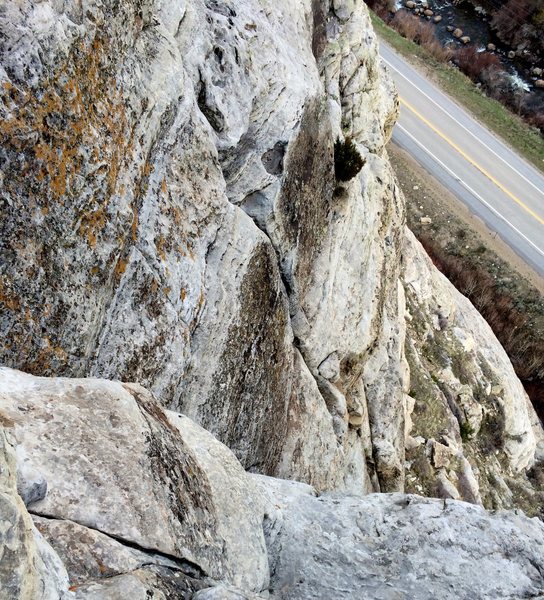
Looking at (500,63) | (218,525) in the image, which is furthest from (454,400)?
(500,63)

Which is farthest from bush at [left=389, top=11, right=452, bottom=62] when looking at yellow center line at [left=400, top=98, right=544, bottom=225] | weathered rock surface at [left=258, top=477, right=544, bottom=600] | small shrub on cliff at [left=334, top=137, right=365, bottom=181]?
weathered rock surface at [left=258, top=477, right=544, bottom=600]

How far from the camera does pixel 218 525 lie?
25.2 ft

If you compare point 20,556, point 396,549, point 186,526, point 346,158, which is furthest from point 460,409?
point 20,556

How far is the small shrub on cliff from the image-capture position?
50.5ft

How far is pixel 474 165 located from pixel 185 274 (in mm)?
31472

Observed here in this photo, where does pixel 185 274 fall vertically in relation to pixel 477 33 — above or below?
below

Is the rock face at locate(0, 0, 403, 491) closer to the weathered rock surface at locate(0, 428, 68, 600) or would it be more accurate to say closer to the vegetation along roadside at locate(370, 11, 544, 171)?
the weathered rock surface at locate(0, 428, 68, 600)

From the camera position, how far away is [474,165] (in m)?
36.4

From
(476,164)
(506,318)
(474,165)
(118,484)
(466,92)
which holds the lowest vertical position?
(506,318)

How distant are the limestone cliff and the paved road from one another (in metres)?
17.8

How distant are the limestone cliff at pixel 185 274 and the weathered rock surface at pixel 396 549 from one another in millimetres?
505

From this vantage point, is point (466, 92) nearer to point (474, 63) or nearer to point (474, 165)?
point (474, 63)

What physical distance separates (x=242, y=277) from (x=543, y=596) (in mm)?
7106

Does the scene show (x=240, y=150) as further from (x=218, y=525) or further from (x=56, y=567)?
(x=56, y=567)
